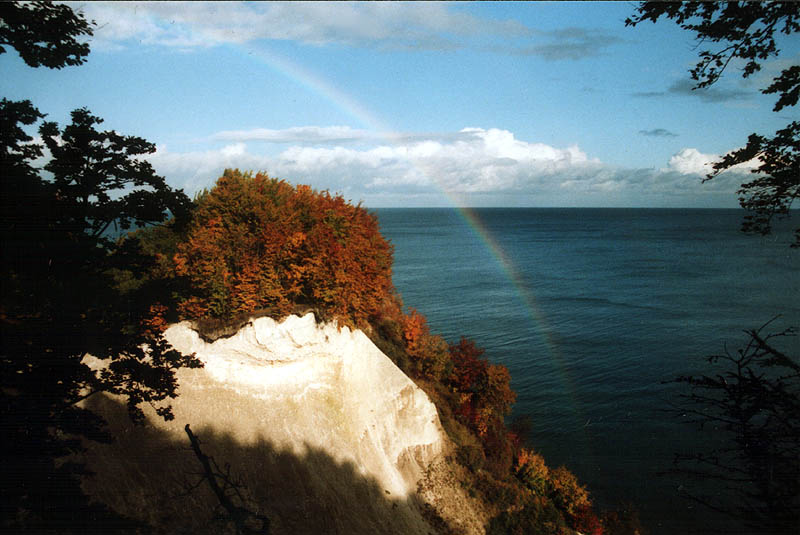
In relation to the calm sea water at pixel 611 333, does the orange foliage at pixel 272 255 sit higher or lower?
higher

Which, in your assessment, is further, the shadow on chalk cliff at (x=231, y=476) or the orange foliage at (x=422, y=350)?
the orange foliage at (x=422, y=350)

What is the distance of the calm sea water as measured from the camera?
32438 mm

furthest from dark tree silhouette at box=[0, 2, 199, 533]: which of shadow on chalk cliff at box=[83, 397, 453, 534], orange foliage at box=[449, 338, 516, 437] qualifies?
orange foliage at box=[449, 338, 516, 437]

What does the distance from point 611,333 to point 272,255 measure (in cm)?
4832

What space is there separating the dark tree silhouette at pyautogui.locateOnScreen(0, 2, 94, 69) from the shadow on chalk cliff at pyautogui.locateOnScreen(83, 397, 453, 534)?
12.3 m

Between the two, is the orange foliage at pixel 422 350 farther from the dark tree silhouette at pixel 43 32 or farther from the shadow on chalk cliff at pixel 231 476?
the dark tree silhouette at pixel 43 32

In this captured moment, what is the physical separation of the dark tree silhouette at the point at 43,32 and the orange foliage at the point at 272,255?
414 inches

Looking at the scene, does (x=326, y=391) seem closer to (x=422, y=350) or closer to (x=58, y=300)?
(x=422, y=350)

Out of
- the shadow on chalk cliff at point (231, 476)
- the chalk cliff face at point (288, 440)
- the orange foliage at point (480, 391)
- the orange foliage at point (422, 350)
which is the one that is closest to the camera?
the shadow on chalk cliff at point (231, 476)

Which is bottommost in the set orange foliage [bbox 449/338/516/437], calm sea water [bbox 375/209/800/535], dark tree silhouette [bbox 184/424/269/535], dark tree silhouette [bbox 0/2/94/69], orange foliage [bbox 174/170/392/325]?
calm sea water [bbox 375/209/800/535]

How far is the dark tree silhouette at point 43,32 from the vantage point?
8.56m

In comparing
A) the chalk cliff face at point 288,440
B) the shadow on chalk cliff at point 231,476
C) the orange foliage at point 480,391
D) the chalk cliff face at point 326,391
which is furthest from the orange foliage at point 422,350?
the shadow on chalk cliff at point 231,476

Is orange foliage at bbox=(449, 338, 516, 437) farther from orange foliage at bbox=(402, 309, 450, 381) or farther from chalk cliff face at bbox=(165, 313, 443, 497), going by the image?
chalk cliff face at bbox=(165, 313, 443, 497)

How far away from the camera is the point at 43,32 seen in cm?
884
